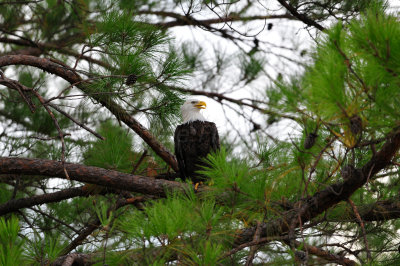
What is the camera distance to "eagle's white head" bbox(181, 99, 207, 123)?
Result: 142 inches

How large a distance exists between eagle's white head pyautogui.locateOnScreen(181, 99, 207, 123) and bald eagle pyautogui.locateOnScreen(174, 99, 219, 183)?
6cm

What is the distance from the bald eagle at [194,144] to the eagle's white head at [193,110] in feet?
0.18

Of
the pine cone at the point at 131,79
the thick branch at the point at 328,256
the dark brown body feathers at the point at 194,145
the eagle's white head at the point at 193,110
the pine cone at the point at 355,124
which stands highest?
the eagle's white head at the point at 193,110

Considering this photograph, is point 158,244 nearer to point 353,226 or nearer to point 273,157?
point 273,157

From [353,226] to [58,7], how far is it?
10.7 feet

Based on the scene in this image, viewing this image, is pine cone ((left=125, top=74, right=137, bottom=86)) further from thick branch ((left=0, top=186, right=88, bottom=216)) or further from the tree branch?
thick branch ((left=0, top=186, right=88, bottom=216))

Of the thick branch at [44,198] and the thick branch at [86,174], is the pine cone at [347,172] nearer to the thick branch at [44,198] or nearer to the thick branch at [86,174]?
the thick branch at [86,174]

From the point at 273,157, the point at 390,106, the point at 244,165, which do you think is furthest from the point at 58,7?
the point at 390,106

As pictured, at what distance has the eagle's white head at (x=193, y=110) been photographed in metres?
3.60

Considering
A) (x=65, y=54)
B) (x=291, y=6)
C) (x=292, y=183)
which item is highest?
(x=65, y=54)

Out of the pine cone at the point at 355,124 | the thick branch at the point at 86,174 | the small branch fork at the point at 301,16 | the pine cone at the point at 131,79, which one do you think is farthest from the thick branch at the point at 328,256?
the small branch fork at the point at 301,16

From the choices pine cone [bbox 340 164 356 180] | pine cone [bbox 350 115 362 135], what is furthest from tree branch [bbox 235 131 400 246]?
pine cone [bbox 350 115 362 135]

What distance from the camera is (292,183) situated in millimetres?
1685

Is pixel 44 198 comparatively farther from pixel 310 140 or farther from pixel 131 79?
pixel 310 140
